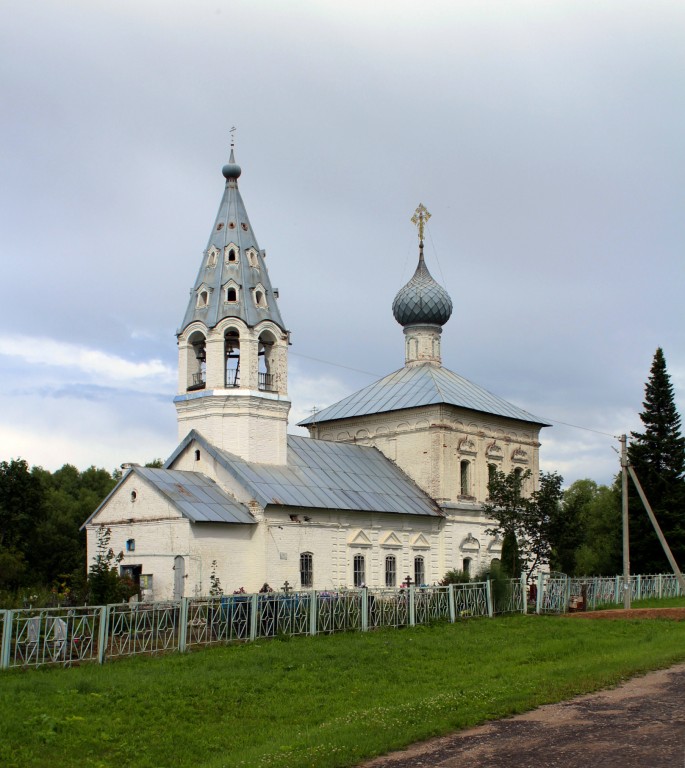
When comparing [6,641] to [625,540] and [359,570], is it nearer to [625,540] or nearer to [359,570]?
[359,570]

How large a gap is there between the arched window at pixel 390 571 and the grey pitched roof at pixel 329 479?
142 cm

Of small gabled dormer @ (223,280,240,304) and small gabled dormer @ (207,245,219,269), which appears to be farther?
small gabled dormer @ (207,245,219,269)

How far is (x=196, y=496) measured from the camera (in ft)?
82.4

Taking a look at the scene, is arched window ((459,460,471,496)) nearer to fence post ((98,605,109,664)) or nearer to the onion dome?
the onion dome

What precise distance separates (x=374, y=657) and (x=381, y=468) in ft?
53.1

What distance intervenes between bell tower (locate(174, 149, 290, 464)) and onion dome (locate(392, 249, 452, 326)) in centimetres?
854

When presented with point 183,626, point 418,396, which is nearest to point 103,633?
point 183,626

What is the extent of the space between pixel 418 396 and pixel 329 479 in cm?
543

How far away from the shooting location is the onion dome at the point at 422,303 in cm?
3609

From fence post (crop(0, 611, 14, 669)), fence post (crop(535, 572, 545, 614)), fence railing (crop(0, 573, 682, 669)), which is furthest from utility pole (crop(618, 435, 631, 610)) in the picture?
fence post (crop(0, 611, 14, 669))

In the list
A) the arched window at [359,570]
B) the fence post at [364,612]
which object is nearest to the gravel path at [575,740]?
the fence post at [364,612]

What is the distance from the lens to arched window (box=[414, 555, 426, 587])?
99.6 feet

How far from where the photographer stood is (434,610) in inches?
845

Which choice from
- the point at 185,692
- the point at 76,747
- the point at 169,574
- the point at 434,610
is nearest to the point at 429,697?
the point at 185,692
